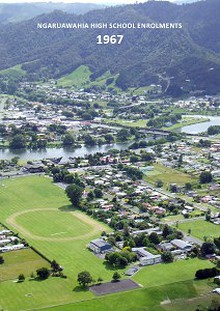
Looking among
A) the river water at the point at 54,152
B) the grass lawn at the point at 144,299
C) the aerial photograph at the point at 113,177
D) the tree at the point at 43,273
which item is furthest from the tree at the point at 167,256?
the river water at the point at 54,152

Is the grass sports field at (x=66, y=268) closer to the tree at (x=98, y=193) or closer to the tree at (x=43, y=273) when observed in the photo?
the tree at (x=43, y=273)

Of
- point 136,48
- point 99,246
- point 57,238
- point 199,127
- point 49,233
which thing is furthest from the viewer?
point 136,48

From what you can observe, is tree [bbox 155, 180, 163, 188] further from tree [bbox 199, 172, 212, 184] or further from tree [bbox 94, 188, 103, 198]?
tree [bbox 94, 188, 103, 198]

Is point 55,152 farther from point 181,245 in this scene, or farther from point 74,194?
point 181,245

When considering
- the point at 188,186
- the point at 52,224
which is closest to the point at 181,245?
the point at 52,224

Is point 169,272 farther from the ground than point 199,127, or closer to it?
closer to it

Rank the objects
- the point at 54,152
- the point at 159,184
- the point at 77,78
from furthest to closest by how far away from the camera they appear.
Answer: the point at 77,78
the point at 54,152
the point at 159,184

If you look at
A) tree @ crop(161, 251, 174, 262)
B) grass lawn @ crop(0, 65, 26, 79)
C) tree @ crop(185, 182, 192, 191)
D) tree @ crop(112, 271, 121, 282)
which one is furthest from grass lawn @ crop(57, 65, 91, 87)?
tree @ crop(112, 271, 121, 282)
